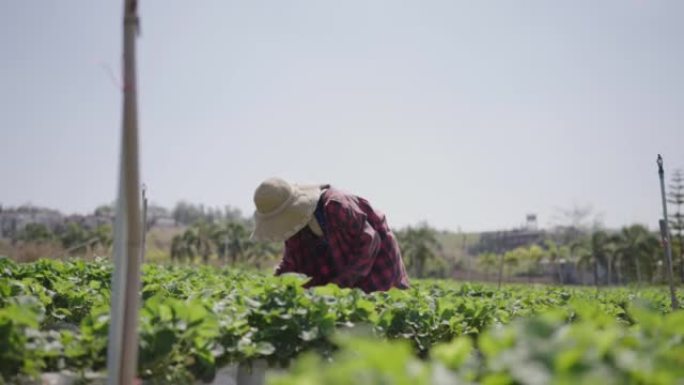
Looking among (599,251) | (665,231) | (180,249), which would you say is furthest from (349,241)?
(180,249)

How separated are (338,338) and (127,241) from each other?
858mm

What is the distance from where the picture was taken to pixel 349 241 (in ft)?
12.4

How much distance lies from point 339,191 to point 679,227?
163 ft

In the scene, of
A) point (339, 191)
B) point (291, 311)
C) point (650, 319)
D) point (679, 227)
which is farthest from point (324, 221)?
point (679, 227)

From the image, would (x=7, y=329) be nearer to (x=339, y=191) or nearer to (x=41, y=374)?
(x=41, y=374)

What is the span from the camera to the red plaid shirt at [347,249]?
3715 millimetres

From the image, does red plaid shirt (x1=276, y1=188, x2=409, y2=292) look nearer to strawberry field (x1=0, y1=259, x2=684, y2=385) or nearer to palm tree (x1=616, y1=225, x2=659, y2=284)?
strawberry field (x1=0, y1=259, x2=684, y2=385)

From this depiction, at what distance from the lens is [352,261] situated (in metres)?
3.70

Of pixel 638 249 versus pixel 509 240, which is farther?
pixel 509 240

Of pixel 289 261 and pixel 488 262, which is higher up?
pixel 289 261

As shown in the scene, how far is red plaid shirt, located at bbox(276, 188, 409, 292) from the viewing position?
371cm

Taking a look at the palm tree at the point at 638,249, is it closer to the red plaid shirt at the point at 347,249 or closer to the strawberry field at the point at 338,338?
the red plaid shirt at the point at 347,249

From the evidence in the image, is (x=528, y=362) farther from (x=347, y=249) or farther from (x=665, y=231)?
(x=665, y=231)

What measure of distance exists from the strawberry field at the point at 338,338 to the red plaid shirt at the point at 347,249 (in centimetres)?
57
